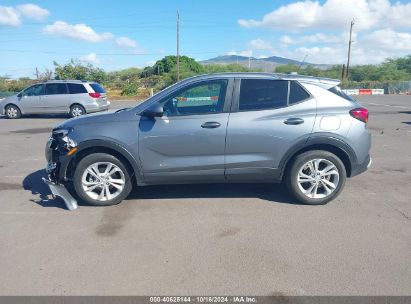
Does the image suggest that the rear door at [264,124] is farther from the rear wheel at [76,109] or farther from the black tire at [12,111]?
the black tire at [12,111]

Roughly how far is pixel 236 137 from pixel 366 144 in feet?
5.95

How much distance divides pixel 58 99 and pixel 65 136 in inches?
463

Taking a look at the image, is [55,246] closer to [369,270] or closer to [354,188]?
[369,270]

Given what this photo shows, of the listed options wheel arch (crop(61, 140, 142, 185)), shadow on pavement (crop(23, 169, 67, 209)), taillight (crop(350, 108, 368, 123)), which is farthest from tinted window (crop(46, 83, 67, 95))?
taillight (crop(350, 108, 368, 123))

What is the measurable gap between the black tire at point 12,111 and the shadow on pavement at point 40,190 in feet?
35.6

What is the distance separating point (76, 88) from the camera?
15102 millimetres

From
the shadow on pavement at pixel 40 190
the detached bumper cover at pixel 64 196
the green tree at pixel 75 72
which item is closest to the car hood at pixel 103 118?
the detached bumper cover at pixel 64 196

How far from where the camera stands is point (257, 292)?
281 centimetres

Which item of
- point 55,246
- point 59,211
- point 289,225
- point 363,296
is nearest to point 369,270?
point 363,296

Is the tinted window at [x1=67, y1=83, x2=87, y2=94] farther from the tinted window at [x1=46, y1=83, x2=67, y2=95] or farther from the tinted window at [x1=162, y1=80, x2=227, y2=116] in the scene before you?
the tinted window at [x1=162, y1=80, x2=227, y2=116]

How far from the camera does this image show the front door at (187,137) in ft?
14.6

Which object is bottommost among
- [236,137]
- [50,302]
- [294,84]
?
[50,302]

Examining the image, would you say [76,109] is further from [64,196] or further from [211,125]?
[211,125]

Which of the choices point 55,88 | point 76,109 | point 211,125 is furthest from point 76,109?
point 211,125
